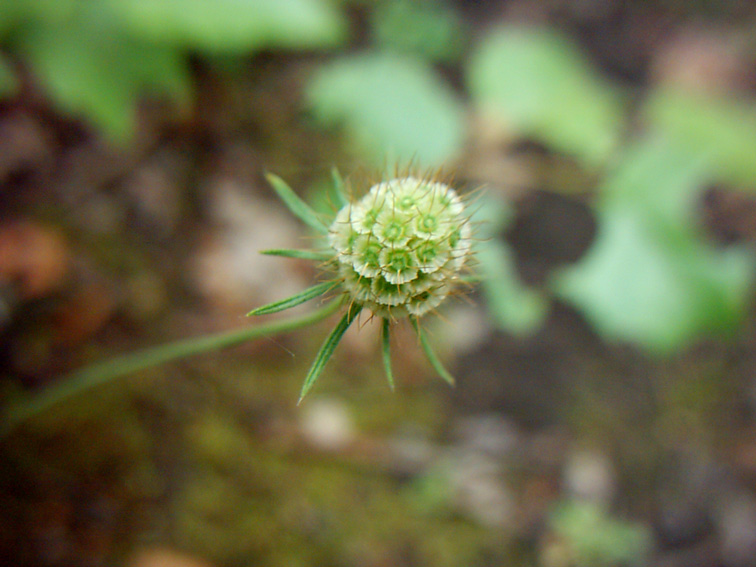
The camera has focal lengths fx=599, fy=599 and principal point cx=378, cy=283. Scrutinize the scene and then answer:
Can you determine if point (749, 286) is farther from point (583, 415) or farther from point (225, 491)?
point (225, 491)

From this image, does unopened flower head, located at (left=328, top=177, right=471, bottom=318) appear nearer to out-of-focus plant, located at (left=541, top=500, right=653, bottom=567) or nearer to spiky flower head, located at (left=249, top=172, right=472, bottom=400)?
spiky flower head, located at (left=249, top=172, right=472, bottom=400)

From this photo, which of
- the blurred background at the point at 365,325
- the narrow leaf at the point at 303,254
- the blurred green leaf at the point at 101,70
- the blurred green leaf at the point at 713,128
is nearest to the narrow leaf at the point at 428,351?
the narrow leaf at the point at 303,254

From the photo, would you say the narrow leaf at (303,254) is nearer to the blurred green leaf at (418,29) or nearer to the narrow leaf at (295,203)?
the narrow leaf at (295,203)

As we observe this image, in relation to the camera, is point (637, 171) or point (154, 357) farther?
point (637, 171)

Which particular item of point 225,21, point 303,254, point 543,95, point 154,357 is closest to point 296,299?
point 303,254

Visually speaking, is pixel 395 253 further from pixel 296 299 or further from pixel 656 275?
pixel 656 275
